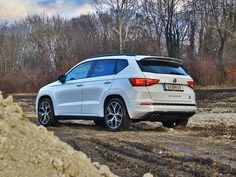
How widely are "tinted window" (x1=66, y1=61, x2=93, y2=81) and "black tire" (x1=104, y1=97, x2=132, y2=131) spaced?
→ 129 centimetres

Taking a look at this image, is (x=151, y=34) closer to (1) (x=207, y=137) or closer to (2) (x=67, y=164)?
(1) (x=207, y=137)

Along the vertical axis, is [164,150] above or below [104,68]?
below

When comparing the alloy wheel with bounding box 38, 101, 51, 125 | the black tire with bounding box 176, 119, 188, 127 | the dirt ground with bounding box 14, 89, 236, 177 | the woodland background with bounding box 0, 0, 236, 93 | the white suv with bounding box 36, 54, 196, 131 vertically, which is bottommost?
the dirt ground with bounding box 14, 89, 236, 177

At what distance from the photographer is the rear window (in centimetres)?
1098

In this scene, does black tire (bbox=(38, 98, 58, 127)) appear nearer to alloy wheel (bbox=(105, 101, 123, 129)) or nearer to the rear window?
alloy wheel (bbox=(105, 101, 123, 129))

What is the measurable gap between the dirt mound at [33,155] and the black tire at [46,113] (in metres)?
7.85

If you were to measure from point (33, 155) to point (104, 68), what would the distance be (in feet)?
23.8

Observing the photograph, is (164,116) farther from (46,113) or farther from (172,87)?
(46,113)

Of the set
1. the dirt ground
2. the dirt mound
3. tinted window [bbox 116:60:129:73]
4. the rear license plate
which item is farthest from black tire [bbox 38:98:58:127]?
the dirt mound

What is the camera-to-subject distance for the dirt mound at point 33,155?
14.4 feet

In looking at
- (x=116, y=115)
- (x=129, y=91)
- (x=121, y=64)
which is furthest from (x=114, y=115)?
(x=121, y=64)

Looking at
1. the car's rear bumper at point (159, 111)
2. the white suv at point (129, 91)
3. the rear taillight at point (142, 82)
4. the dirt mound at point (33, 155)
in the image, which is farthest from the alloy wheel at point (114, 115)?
the dirt mound at point (33, 155)

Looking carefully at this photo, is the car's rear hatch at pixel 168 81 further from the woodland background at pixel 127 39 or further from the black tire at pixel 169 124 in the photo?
the woodland background at pixel 127 39

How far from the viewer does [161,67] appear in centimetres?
1122
